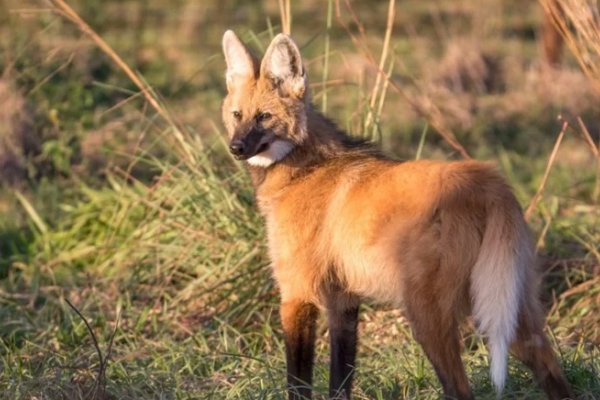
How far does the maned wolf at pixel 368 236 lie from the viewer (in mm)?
3580

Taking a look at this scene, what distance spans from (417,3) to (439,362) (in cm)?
1034

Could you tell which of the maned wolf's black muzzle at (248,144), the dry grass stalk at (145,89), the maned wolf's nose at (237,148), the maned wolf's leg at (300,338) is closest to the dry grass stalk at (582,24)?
the maned wolf's black muzzle at (248,144)

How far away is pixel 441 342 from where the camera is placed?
3592 millimetres

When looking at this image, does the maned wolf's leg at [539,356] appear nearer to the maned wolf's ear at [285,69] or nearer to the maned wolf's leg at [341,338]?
the maned wolf's leg at [341,338]

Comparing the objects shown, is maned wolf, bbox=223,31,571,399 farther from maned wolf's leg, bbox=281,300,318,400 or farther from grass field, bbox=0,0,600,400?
grass field, bbox=0,0,600,400

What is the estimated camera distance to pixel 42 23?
8516 millimetres

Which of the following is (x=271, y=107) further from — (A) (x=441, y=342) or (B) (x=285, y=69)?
(A) (x=441, y=342)

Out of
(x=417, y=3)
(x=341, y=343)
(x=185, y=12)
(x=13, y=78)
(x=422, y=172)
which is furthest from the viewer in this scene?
(x=417, y=3)

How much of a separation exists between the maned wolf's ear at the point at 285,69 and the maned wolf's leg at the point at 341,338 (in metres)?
0.89

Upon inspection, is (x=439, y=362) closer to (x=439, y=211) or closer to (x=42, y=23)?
(x=439, y=211)

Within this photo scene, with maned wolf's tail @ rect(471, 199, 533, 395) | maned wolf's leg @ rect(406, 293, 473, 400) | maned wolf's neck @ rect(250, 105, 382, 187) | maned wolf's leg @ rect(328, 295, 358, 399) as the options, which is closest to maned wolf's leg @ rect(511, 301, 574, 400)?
maned wolf's tail @ rect(471, 199, 533, 395)

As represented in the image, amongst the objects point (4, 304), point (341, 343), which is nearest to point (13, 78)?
point (4, 304)

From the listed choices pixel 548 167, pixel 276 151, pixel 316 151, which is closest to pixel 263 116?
pixel 276 151

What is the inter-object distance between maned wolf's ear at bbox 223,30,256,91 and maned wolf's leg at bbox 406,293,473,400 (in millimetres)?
1441
